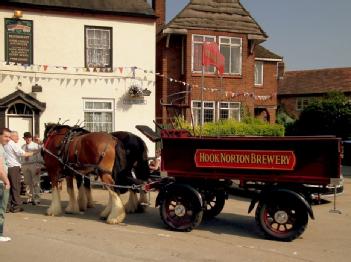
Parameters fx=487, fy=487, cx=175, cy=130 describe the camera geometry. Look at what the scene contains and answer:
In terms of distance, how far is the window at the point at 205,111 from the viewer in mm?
23172

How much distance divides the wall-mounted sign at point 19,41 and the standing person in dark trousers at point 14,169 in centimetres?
730

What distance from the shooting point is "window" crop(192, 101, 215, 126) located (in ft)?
76.0

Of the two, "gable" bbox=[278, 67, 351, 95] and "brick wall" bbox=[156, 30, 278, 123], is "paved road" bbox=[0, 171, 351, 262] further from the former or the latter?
"gable" bbox=[278, 67, 351, 95]

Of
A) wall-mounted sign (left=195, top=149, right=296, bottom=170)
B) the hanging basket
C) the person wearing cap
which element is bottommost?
the person wearing cap

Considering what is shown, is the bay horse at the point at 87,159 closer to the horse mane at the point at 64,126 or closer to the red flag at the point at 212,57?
the horse mane at the point at 64,126

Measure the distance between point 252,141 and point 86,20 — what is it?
471 inches

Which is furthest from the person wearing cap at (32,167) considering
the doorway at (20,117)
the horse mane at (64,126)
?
the doorway at (20,117)

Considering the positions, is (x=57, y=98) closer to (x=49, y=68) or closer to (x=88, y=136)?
(x=49, y=68)

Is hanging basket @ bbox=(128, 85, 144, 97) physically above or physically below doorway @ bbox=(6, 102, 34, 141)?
above

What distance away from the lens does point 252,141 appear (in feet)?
26.0

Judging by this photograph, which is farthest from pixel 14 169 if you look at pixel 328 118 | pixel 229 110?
pixel 328 118

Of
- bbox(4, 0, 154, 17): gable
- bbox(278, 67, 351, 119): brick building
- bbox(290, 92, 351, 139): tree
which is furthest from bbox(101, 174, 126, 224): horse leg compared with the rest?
bbox(278, 67, 351, 119): brick building

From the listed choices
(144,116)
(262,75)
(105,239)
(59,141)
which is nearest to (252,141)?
(105,239)

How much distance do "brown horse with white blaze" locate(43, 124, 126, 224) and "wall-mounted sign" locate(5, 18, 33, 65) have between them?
7.45 metres
